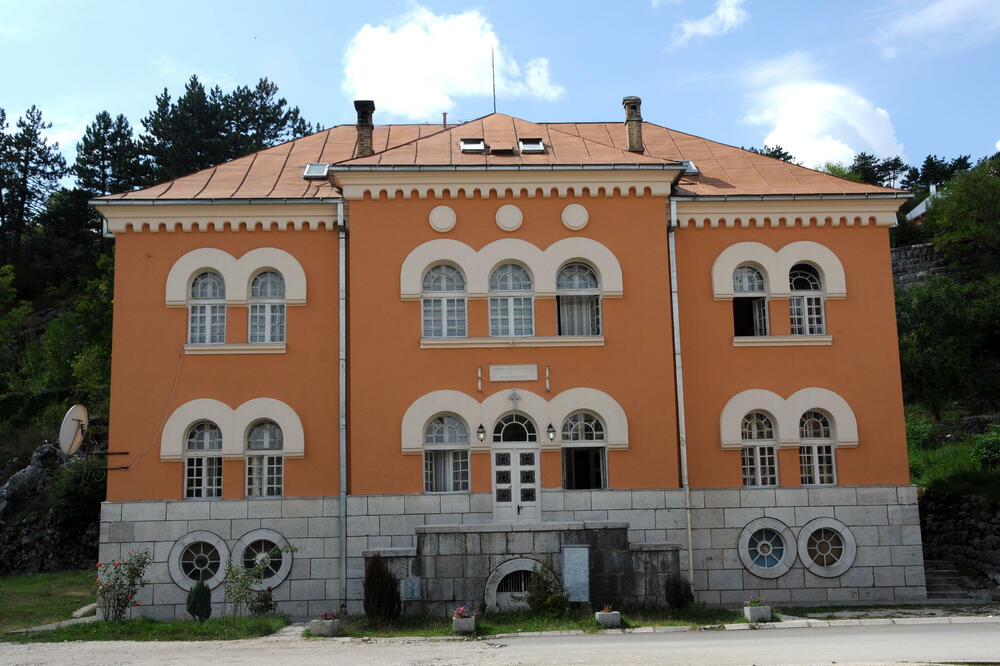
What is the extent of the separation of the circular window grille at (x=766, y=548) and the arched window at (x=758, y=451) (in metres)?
1.00

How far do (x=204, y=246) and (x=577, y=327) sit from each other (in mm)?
9123

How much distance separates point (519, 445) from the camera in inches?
790

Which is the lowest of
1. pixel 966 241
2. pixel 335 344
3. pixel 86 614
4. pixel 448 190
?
pixel 86 614

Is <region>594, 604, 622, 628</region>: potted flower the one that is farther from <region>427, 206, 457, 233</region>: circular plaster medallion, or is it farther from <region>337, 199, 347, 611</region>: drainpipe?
<region>427, 206, 457, 233</region>: circular plaster medallion

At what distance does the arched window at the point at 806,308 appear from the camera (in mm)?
21625

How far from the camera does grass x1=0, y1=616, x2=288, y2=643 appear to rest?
16344 mm

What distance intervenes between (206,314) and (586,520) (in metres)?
10.1

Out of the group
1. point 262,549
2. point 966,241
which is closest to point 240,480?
point 262,549

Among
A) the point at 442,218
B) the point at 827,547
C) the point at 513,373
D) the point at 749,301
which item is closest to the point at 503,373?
the point at 513,373

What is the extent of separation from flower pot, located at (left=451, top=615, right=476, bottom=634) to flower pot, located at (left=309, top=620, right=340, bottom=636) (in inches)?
88.8

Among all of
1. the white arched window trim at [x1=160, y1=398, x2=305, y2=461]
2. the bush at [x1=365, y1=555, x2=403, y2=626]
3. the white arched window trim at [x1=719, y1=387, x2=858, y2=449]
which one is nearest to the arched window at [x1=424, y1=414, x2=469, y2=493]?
the bush at [x1=365, y1=555, x2=403, y2=626]

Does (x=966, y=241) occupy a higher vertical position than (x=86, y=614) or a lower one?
higher

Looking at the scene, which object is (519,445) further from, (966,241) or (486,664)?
(966,241)

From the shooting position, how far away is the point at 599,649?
14.3 m
